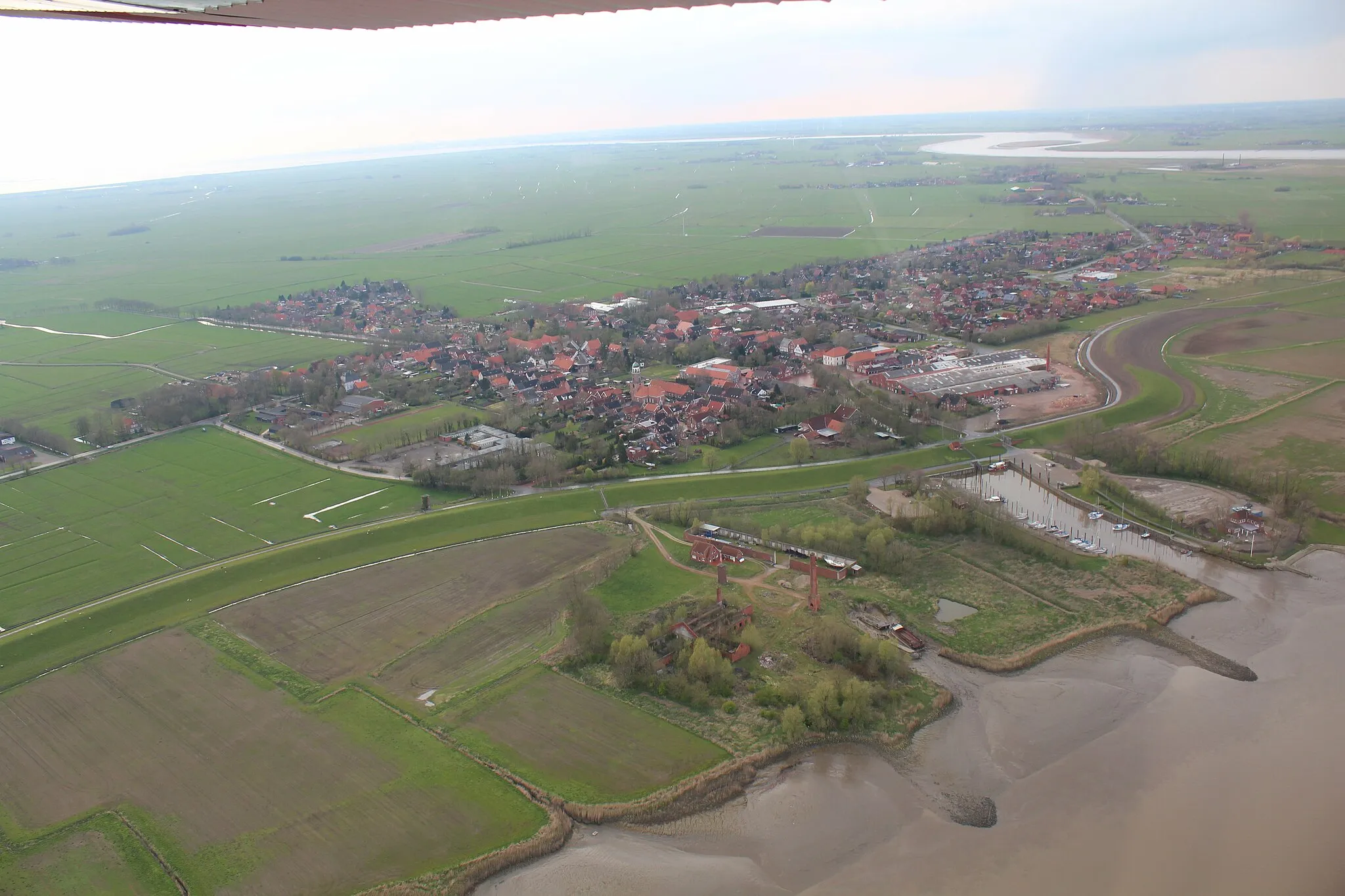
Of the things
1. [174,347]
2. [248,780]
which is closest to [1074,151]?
[174,347]

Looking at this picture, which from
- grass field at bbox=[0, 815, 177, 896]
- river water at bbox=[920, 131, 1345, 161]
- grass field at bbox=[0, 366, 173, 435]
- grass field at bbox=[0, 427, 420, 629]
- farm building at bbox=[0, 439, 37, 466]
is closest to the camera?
grass field at bbox=[0, 815, 177, 896]

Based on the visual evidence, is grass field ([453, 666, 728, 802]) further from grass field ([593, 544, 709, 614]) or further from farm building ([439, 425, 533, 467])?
farm building ([439, 425, 533, 467])

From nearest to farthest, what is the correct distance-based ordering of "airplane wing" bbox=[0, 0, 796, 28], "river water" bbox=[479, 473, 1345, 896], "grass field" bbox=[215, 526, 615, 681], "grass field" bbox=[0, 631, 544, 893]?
"airplane wing" bbox=[0, 0, 796, 28] < "river water" bbox=[479, 473, 1345, 896] < "grass field" bbox=[0, 631, 544, 893] < "grass field" bbox=[215, 526, 615, 681]

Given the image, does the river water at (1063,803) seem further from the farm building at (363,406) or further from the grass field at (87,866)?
the farm building at (363,406)

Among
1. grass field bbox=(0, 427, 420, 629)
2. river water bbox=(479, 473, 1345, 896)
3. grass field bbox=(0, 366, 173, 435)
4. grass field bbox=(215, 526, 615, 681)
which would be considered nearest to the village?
grass field bbox=(0, 427, 420, 629)

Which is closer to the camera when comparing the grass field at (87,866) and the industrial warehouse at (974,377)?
the grass field at (87,866)

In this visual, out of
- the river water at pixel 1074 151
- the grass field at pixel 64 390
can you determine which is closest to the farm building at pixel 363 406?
the grass field at pixel 64 390
